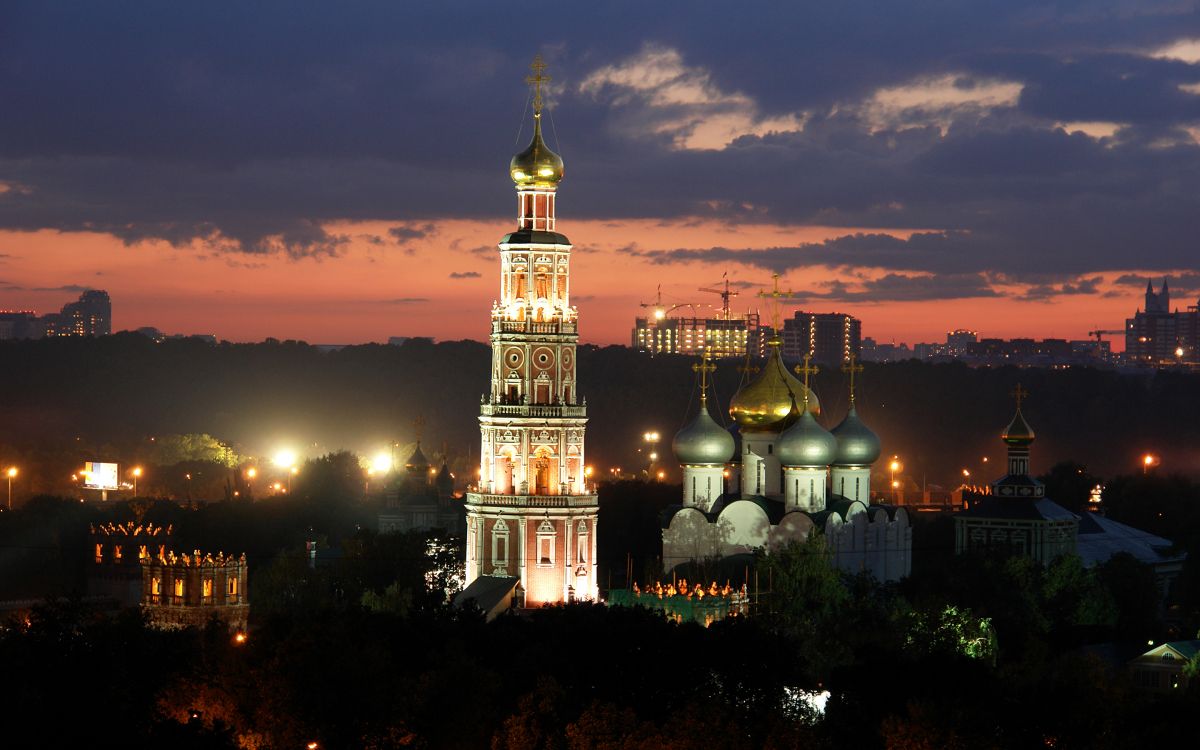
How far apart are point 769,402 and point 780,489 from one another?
306 cm

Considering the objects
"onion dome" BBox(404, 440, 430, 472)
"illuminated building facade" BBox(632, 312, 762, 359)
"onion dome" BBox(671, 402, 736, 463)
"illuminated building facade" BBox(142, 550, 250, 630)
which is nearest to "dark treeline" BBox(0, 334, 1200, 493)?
"illuminated building facade" BBox(632, 312, 762, 359)

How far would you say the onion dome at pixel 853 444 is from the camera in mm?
78438

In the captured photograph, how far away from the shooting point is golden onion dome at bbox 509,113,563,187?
75750 millimetres

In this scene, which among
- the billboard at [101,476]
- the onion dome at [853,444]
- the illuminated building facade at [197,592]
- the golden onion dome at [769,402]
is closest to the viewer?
the illuminated building facade at [197,592]

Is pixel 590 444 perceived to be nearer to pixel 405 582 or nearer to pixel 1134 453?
pixel 1134 453

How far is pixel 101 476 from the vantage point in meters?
126

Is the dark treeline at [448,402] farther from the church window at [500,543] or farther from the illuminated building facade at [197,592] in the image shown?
the illuminated building facade at [197,592]

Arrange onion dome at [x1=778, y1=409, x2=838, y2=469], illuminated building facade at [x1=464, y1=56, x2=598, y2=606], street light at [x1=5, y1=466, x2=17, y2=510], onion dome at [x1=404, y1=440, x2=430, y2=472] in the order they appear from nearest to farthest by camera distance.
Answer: illuminated building facade at [x1=464, y1=56, x2=598, y2=606], onion dome at [x1=778, y1=409, x2=838, y2=469], onion dome at [x1=404, y1=440, x2=430, y2=472], street light at [x1=5, y1=466, x2=17, y2=510]

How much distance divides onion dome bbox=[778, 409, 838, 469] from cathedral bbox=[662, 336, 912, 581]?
0.09 feet

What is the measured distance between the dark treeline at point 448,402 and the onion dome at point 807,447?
64.3 m

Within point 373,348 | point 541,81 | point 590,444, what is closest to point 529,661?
point 541,81

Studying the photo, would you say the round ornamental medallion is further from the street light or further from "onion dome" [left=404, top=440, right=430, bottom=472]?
the street light

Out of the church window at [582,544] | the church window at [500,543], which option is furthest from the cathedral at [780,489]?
the church window at [500,543]

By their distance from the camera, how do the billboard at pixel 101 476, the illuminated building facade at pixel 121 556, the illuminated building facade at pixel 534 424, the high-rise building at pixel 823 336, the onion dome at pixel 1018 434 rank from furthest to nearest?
the high-rise building at pixel 823 336 < the billboard at pixel 101 476 < the illuminated building facade at pixel 121 556 < the onion dome at pixel 1018 434 < the illuminated building facade at pixel 534 424
